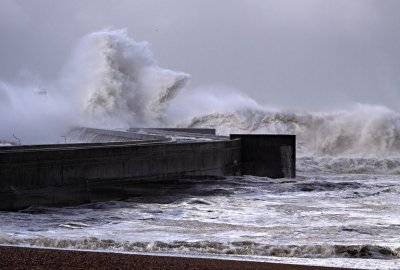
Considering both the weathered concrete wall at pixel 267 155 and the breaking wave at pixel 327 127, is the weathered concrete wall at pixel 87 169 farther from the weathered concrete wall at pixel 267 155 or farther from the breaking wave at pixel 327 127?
the breaking wave at pixel 327 127

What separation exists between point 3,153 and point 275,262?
21.1 feet

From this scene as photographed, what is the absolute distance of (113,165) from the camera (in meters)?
16.4

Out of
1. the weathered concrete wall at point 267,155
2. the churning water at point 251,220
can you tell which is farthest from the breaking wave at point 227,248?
the weathered concrete wall at point 267,155

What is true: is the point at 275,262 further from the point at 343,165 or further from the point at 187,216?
the point at 343,165

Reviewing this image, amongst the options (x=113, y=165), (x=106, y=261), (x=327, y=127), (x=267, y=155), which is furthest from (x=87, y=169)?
(x=327, y=127)

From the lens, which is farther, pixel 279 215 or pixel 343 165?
pixel 343 165

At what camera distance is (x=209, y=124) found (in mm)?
43125

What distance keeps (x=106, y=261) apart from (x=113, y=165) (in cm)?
909

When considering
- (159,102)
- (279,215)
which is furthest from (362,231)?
(159,102)

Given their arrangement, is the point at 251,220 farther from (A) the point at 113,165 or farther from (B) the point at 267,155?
(B) the point at 267,155

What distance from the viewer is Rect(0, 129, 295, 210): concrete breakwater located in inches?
524

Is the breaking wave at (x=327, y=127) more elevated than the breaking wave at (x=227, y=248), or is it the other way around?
the breaking wave at (x=327, y=127)

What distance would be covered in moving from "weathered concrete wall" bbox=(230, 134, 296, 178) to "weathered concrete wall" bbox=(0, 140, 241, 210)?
9.79 ft

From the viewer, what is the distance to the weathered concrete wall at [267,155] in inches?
950
